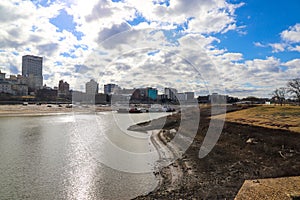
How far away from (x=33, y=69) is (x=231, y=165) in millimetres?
200449

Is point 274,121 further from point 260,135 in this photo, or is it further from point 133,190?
point 133,190

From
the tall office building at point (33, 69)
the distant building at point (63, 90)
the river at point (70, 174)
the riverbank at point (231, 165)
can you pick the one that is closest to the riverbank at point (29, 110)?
the distant building at point (63, 90)

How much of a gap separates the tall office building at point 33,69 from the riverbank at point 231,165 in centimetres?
17636

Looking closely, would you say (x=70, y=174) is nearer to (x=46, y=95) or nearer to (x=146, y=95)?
(x=146, y=95)

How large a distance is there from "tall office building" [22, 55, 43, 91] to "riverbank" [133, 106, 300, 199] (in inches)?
6943

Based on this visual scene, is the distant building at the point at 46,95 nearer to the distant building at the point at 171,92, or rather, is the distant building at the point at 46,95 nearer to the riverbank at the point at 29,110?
the riverbank at the point at 29,110

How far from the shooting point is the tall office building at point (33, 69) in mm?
177125

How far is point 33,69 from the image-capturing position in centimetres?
19100

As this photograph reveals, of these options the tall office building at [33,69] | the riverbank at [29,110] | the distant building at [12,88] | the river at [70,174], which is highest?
the tall office building at [33,69]

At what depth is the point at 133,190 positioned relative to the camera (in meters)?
10.5

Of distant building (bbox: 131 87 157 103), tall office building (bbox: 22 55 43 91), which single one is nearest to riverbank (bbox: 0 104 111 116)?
distant building (bbox: 131 87 157 103)

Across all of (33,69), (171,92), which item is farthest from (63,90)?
(171,92)

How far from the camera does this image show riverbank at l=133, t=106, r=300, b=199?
9738 mm

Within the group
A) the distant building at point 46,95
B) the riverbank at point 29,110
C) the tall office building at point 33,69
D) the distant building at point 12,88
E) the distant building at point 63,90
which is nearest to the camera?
the riverbank at point 29,110
